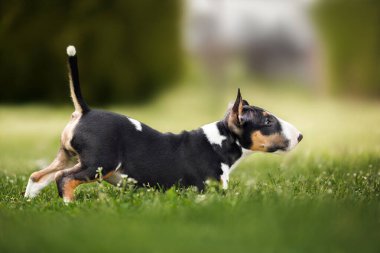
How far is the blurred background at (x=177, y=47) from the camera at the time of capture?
15.1 metres

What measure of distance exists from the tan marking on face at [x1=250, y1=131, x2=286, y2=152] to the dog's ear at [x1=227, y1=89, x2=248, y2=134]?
17 centimetres

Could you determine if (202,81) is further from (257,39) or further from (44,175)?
(44,175)

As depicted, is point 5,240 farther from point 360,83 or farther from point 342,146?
point 360,83

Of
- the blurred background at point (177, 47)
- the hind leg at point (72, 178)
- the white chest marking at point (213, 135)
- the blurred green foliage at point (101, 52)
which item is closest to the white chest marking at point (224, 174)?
the white chest marking at point (213, 135)

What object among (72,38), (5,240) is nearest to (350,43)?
(72,38)

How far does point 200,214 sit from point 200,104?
1363cm

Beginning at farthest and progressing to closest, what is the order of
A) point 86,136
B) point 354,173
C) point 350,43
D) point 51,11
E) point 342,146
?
point 51,11
point 350,43
point 342,146
point 354,173
point 86,136

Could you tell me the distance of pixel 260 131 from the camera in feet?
18.0

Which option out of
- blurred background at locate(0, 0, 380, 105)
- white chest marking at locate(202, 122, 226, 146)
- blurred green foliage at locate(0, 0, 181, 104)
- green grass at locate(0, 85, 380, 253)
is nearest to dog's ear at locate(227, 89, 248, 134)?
white chest marking at locate(202, 122, 226, 146)

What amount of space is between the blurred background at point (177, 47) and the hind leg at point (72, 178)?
920 cm

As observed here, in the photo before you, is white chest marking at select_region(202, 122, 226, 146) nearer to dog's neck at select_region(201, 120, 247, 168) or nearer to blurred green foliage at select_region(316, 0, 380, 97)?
dog's neck at select_region(201, 120, 247, 168)

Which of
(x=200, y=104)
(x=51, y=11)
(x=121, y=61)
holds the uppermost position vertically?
(x=51, y=11)

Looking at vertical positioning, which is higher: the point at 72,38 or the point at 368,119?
the point at 72,38

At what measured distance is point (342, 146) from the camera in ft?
30.9
